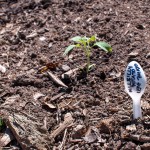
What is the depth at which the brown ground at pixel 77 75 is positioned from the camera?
5.62 feet

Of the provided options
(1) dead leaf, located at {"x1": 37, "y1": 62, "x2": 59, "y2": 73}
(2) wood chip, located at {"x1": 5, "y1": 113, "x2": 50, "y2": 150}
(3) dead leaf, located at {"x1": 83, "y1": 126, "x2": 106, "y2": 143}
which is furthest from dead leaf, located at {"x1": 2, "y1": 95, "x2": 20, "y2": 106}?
(3) dead leaf, located at {"x1": 83, "y1": 126, "x2": 106, "y2": 143}

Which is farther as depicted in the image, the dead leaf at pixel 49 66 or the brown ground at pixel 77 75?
the dead leaf at pixel 49 66

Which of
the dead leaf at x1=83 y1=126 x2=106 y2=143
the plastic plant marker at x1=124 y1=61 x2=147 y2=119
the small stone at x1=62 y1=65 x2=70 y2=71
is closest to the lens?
the plastic plant marker at x1=124 y1=61 x2=147 y2=119

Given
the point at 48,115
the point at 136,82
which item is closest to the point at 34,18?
the point at 48,115

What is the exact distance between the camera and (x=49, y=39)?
8.66ft

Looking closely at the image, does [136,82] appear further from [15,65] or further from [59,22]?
[59,22]

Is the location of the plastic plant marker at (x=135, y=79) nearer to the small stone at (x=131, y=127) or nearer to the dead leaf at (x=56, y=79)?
the small stone at (x=131, y=127)

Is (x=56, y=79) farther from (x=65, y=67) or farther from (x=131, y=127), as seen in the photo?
(x=131, y=127)

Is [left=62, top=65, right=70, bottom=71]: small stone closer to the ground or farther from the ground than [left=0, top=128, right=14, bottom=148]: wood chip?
farther from the ground

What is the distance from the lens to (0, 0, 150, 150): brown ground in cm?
171

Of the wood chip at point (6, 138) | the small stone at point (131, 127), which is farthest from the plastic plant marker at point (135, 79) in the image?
the wood chip at point (6, 138)

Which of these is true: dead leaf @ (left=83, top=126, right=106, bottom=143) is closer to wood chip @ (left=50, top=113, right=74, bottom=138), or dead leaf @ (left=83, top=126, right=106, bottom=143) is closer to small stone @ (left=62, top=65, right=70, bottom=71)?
wood chip @ (left=50, top=113, right=74, bottom=138)

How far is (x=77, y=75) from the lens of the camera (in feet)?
7.19

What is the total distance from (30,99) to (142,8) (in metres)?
1.34
